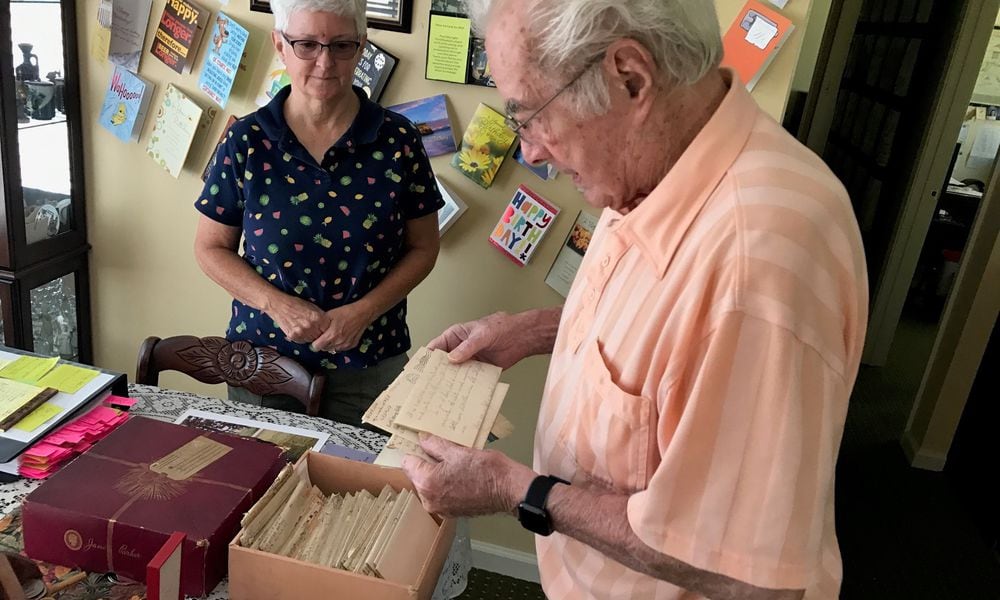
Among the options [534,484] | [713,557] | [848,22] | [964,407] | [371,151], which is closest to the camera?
[713,557]

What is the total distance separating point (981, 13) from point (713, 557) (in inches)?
146

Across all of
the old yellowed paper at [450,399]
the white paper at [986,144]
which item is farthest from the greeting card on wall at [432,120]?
the white paper at [986,144]

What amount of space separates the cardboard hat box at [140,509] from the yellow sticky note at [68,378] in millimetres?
264

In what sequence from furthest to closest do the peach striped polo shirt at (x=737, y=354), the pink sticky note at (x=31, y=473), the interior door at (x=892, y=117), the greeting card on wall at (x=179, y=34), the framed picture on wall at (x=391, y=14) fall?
the interior door at (x=892, y=117) < the greeting card on wall at (x=179, y=34) < the framed picture on wall at (x=391, y=14) < the pink sticky note at (x=31, y=473) < the peach striped polo shirt at (x=737, y=354)

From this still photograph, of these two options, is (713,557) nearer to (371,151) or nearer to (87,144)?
(371,151)

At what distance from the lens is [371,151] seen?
5.47ft

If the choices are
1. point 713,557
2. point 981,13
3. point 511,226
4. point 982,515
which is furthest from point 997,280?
point 713,557

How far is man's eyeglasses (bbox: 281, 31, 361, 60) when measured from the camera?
5.00 ft

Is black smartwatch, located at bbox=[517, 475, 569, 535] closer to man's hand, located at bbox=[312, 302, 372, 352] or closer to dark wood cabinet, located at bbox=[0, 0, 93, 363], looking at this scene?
Answer: man's hand, located at bbox=[312, 302, 372, 352]

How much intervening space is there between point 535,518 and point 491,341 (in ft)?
1.47

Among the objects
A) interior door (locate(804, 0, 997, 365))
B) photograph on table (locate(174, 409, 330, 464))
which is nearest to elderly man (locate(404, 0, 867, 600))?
Answer: photograph on table (locate(174, 409, 330, 464))

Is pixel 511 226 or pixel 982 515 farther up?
pixel 511 226

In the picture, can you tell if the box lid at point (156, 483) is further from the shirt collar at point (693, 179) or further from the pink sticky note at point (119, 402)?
the shirt collar at point (693, 179)

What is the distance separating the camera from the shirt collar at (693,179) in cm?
80
